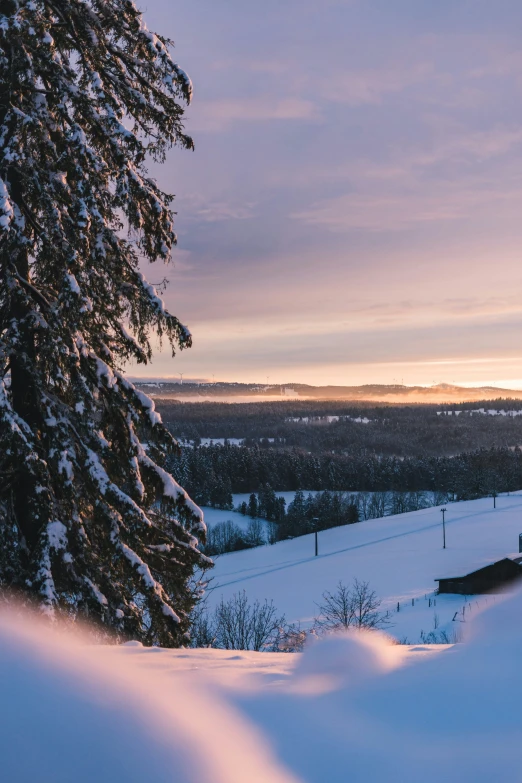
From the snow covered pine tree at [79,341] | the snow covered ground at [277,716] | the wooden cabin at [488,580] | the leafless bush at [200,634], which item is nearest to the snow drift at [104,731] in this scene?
the snow covered ground at [277,716]

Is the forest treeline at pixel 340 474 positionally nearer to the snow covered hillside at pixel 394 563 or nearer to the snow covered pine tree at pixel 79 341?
the snow covered hillside at pixel 394 563

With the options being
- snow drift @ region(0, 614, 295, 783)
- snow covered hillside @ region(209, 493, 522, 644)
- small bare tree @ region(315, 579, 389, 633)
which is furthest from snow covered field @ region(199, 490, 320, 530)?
snow drift @ region(0, 614, 295, 783)

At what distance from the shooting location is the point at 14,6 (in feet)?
19.0

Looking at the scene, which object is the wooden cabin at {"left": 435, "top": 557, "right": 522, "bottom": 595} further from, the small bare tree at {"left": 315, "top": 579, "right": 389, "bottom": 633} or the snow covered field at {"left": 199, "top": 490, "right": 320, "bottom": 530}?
the snow covered field at {"left": 199, "top": 490, "right": 320, "bottom": 530}

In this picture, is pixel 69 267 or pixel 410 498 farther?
pixel 410 498

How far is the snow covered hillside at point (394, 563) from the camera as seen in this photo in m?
35.8

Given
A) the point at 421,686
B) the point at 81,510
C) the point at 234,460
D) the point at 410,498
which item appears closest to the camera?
the point at 421,686

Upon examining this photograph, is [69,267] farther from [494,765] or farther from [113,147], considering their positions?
[494,765]

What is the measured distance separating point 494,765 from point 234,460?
115865 millimetres

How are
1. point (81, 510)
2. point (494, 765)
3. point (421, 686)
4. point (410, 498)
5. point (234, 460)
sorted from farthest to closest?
point (234, 460) → point (410, 498) → point (81, 510) → point (421, 686) → point (494, 765)

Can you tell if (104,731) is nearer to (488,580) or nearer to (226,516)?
(488,580)

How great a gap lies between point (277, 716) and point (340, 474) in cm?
11667

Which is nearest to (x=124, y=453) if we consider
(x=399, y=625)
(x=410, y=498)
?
(x=399, y=625)

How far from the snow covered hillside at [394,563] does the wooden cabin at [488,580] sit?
1.04 meters
